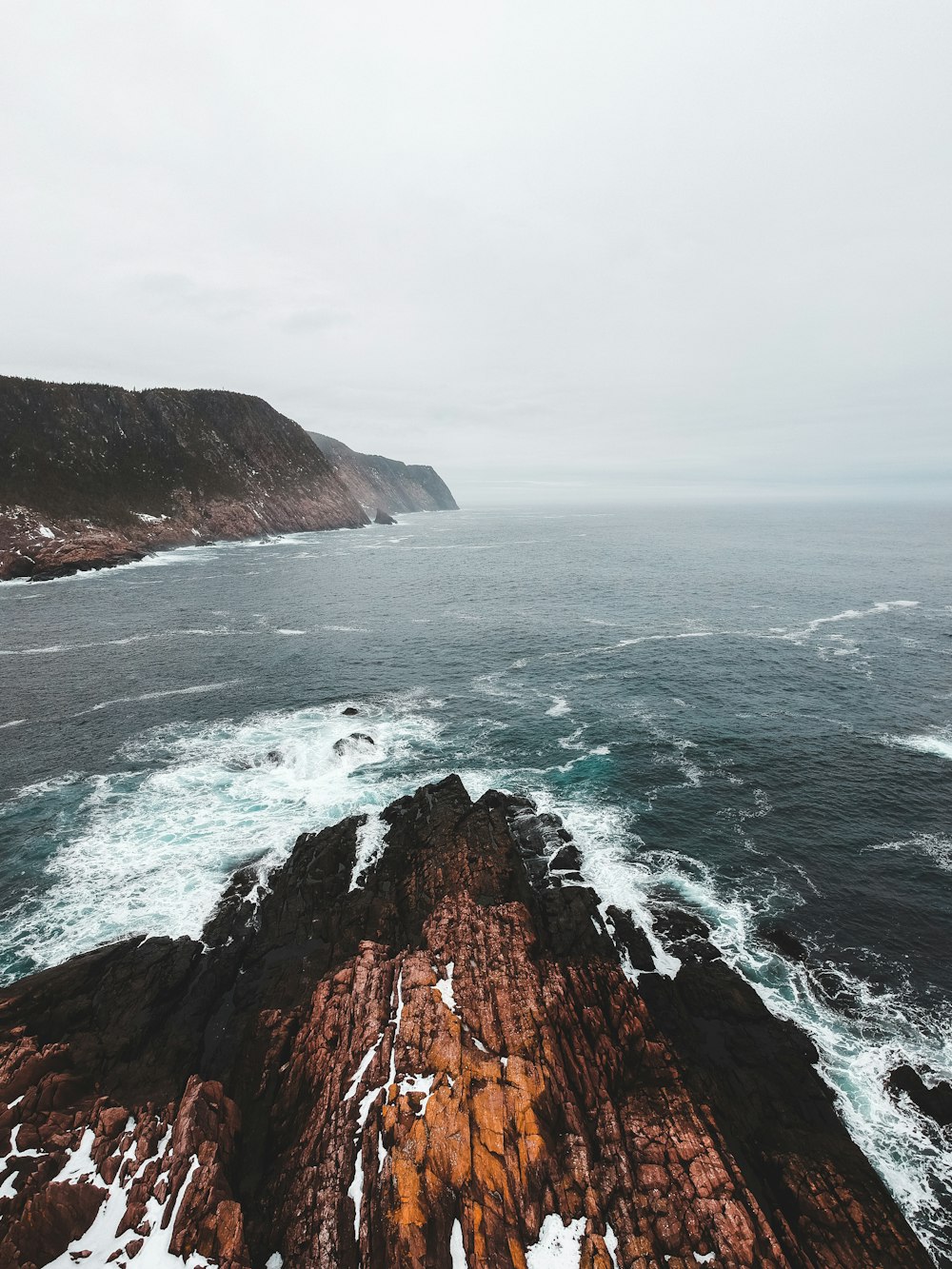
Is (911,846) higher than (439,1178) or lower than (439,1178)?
lower

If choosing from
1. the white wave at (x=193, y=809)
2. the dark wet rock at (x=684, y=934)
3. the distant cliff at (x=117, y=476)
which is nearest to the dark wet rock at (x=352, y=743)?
the white wave at (x=193, y=809)

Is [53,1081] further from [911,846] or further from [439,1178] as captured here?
[911,846]

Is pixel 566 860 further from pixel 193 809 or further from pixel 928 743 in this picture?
pixel 928 743

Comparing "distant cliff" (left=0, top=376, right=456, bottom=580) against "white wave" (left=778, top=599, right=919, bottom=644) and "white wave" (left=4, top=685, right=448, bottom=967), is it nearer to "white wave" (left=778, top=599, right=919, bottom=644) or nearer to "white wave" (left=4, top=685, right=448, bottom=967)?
"white wave" (left=4, top=685, right=448, bottom=967)

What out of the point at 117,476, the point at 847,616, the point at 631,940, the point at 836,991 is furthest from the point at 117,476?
the point at 836,991

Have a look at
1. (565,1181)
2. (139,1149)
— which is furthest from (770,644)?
(139,1149)

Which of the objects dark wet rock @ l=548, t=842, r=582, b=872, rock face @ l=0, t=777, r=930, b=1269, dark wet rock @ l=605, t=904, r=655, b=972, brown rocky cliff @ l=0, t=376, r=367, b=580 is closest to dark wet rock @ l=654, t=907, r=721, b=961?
rock face @ l=0, t=777, r=930, b=1269
